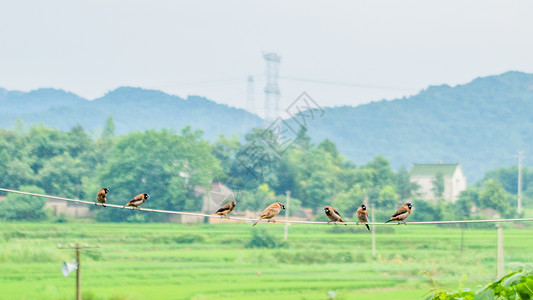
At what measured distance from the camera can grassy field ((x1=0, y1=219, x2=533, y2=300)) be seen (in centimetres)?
3017

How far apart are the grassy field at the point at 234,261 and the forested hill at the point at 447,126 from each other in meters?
29.2

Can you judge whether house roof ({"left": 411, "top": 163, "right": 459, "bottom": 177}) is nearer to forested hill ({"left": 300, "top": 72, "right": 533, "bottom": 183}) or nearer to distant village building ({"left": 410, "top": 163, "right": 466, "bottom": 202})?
distant village building ({"left": 410, "top": 163, "right": 466, "bottom": 202})

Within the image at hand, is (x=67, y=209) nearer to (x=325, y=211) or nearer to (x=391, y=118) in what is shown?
(x=325, y=211)

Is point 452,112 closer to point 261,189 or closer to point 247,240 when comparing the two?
point 261,189

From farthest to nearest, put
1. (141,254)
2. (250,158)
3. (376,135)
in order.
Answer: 1. (376,135)
2. (250,158)
3. (141,254)

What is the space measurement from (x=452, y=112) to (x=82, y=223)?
53072mm

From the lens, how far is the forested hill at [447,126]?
70938 millimetres

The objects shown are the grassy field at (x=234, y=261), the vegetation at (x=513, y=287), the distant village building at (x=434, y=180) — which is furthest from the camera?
the distant village building at (x=434, y=180)

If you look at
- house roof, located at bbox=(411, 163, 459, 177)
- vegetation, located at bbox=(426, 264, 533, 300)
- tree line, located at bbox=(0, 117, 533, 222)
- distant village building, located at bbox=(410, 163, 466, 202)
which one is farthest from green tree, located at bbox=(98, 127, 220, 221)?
vegetation, located at bbox=(426, 264, 533, 300)

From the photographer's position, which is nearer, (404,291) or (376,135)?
(404,291)

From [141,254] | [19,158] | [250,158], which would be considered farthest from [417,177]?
[19,158]

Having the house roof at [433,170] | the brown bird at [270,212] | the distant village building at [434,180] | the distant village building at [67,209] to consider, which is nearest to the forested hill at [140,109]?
the house roof at [433,170]

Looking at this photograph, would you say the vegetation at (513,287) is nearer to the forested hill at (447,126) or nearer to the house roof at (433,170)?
the house roof at (433,170)

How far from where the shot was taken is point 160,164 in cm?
4150
